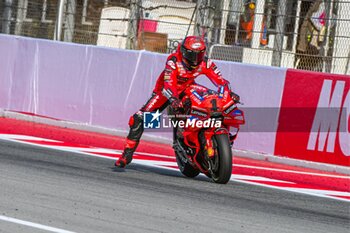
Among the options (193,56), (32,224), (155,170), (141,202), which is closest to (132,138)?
(155,170)

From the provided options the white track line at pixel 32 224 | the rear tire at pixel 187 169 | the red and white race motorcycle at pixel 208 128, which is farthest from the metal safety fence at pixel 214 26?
the white track line at pixel 32 224

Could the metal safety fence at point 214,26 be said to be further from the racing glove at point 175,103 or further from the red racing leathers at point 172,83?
the racing glove at point 175,103

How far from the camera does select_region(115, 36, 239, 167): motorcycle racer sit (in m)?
10.7

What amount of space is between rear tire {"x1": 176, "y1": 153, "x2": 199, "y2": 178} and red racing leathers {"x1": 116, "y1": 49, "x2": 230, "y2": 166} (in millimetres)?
608

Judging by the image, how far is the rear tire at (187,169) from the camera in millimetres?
11102

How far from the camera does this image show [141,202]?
8703 mm

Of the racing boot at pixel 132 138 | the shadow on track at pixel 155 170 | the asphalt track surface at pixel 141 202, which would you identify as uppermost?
the racing boot at pixel 132 138

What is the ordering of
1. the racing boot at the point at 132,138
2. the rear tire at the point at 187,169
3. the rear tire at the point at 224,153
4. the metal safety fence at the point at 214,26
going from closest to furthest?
the rear tire at the point at 224,153 < the rear tire at the point at 187,169 < the racing boot at the point at 132,138 < the metal safety fence at the point at 214,26

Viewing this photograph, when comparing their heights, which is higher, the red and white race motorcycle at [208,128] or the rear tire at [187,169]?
the red and white race motorcycle at [208,128]

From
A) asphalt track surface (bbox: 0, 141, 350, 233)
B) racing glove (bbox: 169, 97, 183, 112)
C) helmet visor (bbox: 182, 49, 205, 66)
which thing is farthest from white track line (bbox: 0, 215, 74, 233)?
helmet visor (bbox: 182, 49, 205, 66)

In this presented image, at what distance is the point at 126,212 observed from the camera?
8055 millimetres

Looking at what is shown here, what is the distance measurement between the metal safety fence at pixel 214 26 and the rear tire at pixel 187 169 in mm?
3300

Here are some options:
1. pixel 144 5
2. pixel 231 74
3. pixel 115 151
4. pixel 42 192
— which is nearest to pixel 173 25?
pixel 144 5

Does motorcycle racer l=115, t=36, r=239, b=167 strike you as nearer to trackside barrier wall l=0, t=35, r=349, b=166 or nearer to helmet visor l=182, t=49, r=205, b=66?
helmet visor l=182, t=49, r=205, b=66
